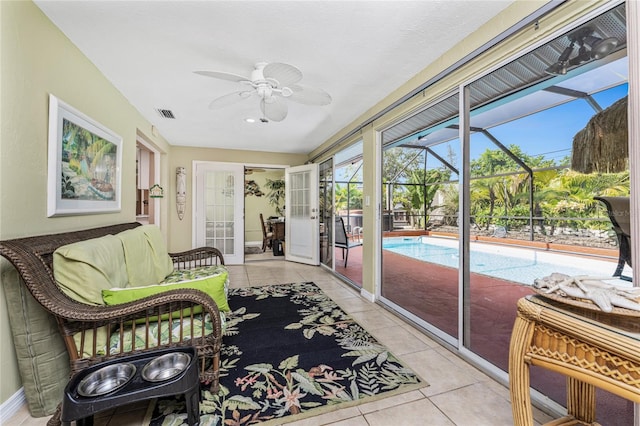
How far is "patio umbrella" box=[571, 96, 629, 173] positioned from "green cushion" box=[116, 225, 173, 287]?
3.07 m

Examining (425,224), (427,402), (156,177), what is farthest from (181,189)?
(427,402)

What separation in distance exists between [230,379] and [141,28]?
8.06ft

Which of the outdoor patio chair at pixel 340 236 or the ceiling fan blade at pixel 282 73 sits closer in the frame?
the ceiling fan blade at pixel 282 73

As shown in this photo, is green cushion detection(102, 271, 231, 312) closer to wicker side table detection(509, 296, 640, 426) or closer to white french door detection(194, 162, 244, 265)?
wicker side table detection(509, 296, 640, 426)

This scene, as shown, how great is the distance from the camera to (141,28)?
1761 mm

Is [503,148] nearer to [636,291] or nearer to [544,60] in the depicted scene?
[544,60]

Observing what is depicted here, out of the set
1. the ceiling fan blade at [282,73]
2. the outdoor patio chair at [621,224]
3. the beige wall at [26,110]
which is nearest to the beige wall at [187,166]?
the beige wall at [26,110]

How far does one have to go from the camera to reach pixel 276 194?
8148 millimetres

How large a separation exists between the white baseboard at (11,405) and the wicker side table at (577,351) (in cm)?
246

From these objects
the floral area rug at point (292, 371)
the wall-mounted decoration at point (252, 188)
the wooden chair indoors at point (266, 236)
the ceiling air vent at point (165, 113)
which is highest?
the ceiling air vent at point (165, 113)

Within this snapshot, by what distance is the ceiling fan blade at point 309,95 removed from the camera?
208 centimetres

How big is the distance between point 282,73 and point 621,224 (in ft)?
7.10

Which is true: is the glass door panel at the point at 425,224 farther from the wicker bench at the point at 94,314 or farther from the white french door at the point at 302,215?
the wicker bench at the point at 94,314

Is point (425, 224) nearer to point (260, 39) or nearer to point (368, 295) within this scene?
point (368, 295)
